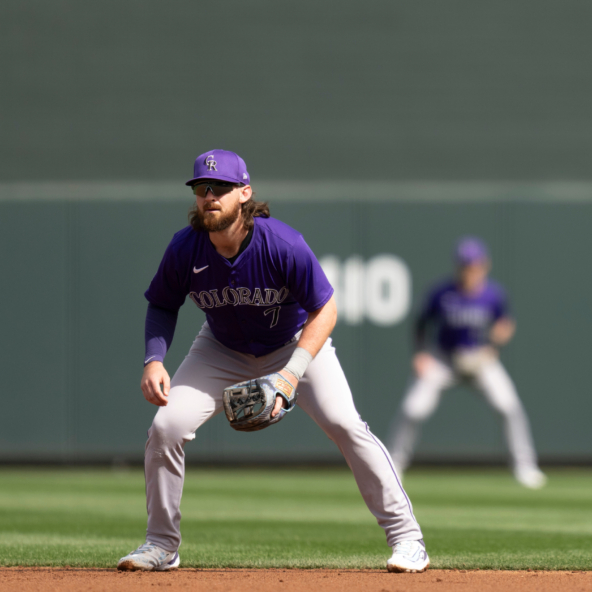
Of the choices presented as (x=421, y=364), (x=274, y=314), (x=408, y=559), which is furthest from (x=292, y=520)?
(x=421, y=364)

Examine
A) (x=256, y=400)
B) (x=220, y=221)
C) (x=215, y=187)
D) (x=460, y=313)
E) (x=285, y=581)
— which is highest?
(x=215, y=187)

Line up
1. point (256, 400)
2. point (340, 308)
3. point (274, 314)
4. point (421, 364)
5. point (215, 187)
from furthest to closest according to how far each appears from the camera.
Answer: point (340, 308)
point (421, 364)
point (274, 314)
point (215, 187)
point (256, 400)

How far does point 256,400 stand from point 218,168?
3.03ft

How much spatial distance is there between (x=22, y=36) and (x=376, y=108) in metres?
4.05

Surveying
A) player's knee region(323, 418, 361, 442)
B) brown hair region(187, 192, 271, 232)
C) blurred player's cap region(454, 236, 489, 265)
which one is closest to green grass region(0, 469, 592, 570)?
player's knee region(323, 418, 361, 442)

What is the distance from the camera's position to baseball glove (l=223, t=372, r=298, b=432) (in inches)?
144

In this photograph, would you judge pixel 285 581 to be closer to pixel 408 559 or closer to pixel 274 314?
pixel 408 559

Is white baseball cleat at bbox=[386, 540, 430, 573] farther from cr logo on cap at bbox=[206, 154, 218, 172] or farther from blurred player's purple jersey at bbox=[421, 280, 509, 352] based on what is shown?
blurred player's purple jersey at bbox=[421, 280, 509, 352]

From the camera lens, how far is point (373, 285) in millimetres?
9906

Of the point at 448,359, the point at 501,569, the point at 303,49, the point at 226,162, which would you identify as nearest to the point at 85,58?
the point at 303,49

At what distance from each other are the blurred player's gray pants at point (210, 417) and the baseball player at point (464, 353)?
4752 millimetres

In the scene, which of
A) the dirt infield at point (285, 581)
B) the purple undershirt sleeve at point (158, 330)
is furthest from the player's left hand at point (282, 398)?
the dirt infield at point (285, 581)

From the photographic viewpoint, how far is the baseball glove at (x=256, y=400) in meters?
3.66

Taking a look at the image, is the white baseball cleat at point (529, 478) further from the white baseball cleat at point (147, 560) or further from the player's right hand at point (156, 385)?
the player's right hand at point (156, 385)
